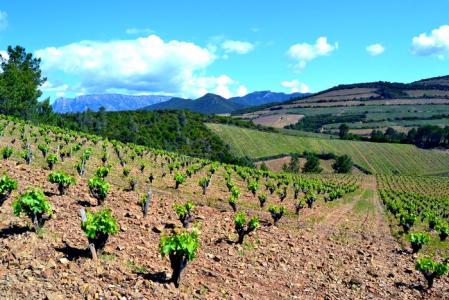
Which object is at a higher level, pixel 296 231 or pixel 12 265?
pixel 12 265

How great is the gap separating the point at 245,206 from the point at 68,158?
2188 centimetres

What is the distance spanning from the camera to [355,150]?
607ft

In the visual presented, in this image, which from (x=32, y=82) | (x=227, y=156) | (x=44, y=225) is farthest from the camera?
(x=227, y=156)

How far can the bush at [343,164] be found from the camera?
160000 mm

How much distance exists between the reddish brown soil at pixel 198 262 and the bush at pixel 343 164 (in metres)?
131

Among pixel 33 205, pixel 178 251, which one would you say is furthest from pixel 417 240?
pixel 33 205

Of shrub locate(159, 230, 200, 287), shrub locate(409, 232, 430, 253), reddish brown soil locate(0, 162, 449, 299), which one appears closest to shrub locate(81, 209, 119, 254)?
reddish brown soil locate(0, 162, 449, 299)

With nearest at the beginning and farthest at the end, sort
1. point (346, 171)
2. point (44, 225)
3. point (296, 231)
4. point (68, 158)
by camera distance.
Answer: point (44, 225)
point (296, 231)
point (68, 158)
point (346, 171)

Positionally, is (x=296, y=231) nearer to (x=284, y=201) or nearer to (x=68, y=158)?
(x=284, y=201)

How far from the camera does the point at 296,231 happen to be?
31328mm

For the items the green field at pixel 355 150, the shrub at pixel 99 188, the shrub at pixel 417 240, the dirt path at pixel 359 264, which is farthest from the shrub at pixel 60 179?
the green field at pixel 355 150

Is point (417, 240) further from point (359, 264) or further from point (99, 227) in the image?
point (99, 227)

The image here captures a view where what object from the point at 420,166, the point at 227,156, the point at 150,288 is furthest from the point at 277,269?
the point at 420,166

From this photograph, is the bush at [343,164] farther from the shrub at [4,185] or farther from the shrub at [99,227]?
the shrub at [99,227]
